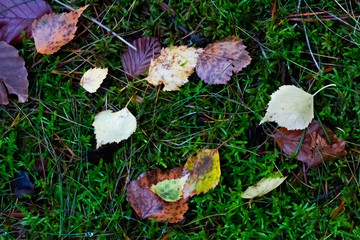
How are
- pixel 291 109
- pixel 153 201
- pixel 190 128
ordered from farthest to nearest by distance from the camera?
1. pixel 190 128
2. pixel 153 201
3. pixel 291 109

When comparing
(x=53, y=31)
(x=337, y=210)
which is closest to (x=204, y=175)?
(x=337, y=210)

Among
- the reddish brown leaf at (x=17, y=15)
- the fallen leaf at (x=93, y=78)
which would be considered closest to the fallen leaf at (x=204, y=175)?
the fallen leaf at (x=93, y=78)

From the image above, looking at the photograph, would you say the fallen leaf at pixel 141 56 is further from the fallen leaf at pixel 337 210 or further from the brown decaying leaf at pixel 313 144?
the fallen leaf at pixel 337 210

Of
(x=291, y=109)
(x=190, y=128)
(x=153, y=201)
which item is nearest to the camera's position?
(x=291, y=109)

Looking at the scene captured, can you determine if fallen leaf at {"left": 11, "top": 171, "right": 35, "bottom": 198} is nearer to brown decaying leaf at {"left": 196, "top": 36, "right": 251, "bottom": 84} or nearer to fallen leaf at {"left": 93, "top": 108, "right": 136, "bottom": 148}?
fallen leaf at {"left": 93, "top": 108, "right": 136, "bottom": 148}

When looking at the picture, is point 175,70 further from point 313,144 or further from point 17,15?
point 17,15

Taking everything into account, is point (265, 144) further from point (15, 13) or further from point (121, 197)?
point (15, 13)

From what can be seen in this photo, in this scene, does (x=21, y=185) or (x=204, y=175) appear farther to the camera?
(x=21, y=185)
